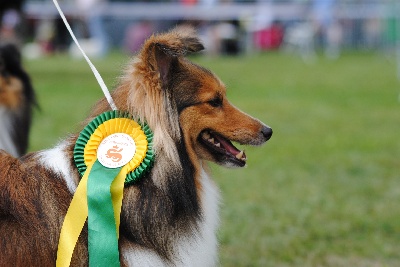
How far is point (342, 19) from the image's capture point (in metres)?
26.9

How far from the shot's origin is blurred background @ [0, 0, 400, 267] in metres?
5.82

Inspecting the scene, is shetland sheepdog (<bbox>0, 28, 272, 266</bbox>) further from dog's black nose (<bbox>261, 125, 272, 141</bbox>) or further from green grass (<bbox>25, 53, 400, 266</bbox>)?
green grass (<bbox>25, 53, 400, 266</bbox>)

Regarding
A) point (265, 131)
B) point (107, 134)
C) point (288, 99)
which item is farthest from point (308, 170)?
point (288, 99)

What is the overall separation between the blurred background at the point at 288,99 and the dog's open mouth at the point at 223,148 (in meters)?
0.62

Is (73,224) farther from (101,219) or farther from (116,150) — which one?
(116,150)

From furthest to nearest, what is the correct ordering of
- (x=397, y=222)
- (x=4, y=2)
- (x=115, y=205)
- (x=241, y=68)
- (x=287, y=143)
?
1. (x=241, y=68)
2. (x=4, y=2)
3. (x=287, y=143)
4. (x=397, y=222)
5. (x=115, y=205)

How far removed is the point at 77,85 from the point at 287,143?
707cm

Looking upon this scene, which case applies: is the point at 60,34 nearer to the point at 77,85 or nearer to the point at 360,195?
the point at 77,85

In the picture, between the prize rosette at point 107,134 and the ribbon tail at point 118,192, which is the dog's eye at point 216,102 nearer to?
the prize rosette at point 107,134

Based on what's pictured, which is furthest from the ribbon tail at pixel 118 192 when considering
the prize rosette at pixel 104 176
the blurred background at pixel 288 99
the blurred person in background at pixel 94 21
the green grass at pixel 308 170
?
the blurred person in background at pixel 94 21

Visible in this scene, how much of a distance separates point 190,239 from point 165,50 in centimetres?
96

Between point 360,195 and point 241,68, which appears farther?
point 241,68

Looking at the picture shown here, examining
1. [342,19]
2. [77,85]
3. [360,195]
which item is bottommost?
[342,19]

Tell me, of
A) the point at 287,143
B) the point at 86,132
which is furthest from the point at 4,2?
the point at 86,132
